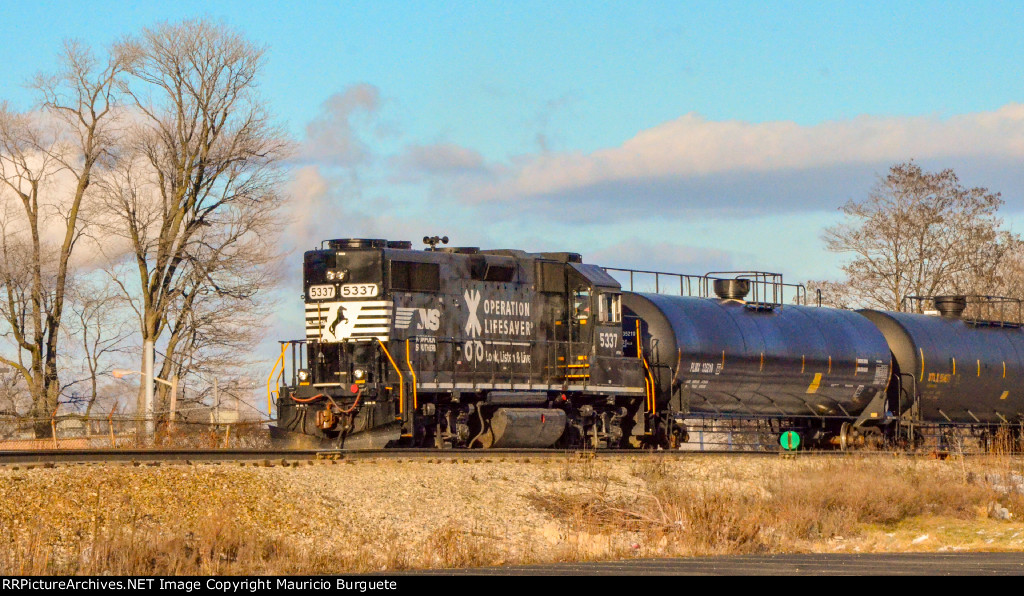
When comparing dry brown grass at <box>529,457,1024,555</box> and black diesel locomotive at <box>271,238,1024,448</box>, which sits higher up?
black diesel locomotive at <box>271,238,1024,448</box>

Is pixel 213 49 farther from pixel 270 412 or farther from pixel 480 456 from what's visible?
pixel 480 456

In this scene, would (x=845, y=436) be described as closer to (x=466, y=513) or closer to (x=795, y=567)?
(x=466, y=513)

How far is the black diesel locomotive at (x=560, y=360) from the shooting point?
21.7 meters

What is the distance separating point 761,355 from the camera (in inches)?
1026

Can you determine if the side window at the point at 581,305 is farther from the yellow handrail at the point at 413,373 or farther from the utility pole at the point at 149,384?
the utility pole at the point at 149,384

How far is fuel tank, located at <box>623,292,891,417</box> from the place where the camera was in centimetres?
2488

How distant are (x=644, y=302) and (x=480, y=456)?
629 centimetres

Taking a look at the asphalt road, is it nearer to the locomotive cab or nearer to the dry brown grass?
the dry brown grass

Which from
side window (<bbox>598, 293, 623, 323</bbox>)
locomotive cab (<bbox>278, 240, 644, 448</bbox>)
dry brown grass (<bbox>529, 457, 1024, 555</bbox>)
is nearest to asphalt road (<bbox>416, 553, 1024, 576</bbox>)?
dry brown grass (<bbox>529, 457, 1024, 555</bbox>)

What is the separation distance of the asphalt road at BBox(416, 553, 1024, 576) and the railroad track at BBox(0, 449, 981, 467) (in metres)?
6.32

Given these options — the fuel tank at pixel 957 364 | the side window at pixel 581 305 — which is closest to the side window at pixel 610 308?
the side window at pixel 581 305

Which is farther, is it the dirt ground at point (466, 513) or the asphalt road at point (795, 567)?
the dirt ground at point (466, 513)

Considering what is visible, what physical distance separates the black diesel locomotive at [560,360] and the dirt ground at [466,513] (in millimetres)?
2188
